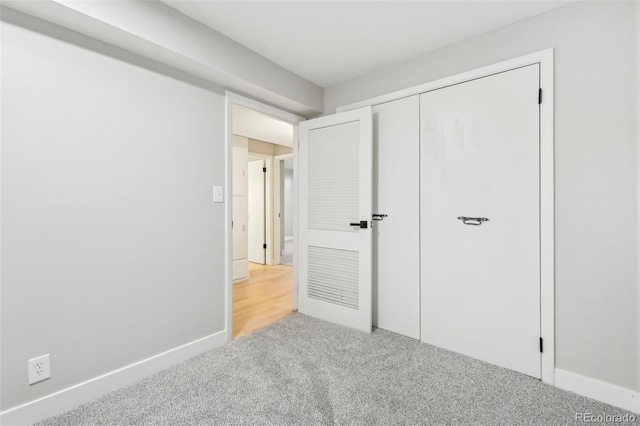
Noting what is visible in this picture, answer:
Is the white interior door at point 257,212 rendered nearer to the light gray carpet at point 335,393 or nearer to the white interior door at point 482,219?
the light gray carpet at point 335,393

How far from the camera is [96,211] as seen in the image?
169 centimetres

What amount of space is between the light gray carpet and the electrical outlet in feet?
0.72

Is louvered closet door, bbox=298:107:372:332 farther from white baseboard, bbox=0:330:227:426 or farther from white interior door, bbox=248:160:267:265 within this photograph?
white interior door, bbox=248:160:267:265

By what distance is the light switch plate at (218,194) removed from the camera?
7.50 feet

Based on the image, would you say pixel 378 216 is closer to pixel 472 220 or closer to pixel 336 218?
pixel 336 218

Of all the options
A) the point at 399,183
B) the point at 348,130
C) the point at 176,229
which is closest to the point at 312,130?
the point at 348,130

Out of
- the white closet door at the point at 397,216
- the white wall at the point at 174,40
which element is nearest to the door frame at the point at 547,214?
the white closet door at the point at 397,216

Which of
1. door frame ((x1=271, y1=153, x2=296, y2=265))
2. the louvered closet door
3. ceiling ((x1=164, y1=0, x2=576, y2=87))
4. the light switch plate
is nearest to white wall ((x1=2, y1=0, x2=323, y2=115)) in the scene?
ceiling ((x1=164, y1=0, x2=576, y2=87))

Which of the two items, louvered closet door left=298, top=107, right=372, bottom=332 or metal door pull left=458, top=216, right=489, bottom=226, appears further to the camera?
louvered closet door left=298, top=107, right=372, bottom=332

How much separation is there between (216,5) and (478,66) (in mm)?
1782

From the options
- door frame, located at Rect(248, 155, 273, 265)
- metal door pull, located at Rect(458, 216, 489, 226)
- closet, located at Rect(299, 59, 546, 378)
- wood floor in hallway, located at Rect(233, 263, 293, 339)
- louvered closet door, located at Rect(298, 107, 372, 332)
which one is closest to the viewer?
closet, located at Rect(299, 59, 546, 378)

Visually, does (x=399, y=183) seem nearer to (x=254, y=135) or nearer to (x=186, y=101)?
(x=186, y=101)

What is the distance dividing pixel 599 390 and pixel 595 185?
1149 millimetres

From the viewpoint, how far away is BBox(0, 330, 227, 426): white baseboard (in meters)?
1.46
